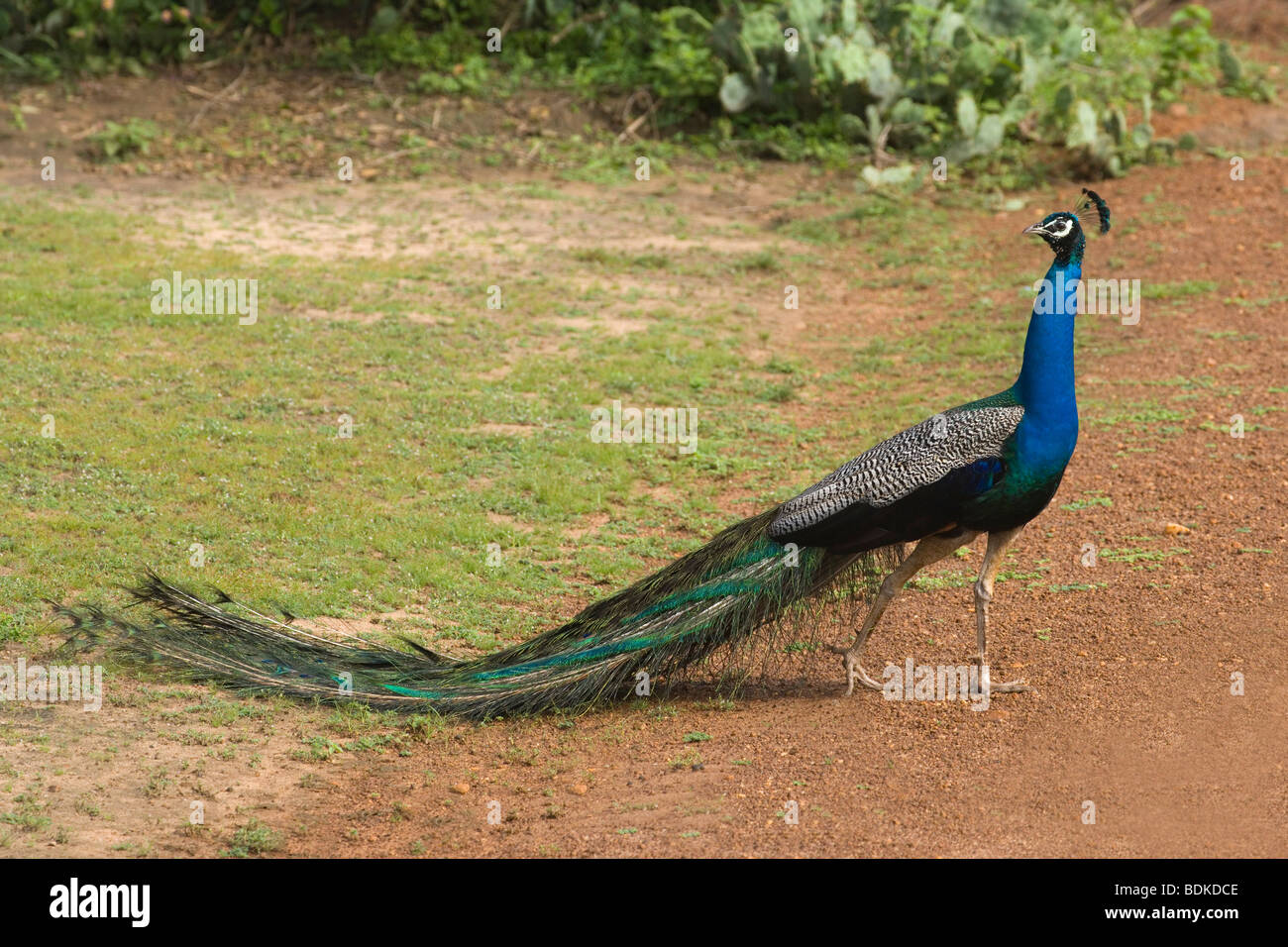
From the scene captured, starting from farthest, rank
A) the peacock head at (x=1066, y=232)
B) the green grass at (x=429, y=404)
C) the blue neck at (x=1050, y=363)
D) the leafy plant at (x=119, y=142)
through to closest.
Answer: the leafy plant at (x=119, y=142) < the green grass at (x=429, y=404) < the peacock head at (x=1066, y=232) < the blue neck at (x=1050, y=363)

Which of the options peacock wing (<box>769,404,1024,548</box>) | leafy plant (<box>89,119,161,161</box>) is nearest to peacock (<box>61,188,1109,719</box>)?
peacock wing (<box>769,404,1024,548</box>)

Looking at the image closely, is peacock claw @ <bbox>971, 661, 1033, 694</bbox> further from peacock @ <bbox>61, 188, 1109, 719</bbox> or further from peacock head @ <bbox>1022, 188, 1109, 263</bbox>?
peacock head @ <bbox>1022, 188, 1109, 263</bbox>

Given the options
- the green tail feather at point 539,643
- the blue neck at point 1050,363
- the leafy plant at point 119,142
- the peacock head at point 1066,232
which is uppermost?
the leafy plant at point 119,142

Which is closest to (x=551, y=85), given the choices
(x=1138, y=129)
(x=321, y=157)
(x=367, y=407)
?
(x=321, y=157)

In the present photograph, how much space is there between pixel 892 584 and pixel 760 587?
62 centimetres

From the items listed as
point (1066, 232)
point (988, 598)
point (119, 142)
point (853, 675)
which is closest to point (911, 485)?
A: point (988, 598)

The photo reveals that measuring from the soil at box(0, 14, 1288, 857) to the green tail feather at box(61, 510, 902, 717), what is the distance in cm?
15

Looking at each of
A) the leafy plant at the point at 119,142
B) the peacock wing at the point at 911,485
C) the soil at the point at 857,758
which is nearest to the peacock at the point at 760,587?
the peacock wing at the point at 911,485

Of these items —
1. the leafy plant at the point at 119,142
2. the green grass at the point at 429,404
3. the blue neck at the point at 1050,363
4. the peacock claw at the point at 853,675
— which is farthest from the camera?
the leafy plant at the point at 119,142

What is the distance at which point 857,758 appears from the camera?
5.70 meters

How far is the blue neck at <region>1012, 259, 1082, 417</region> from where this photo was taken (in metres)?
5.83

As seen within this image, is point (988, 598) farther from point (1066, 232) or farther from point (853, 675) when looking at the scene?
point (1066, 232)

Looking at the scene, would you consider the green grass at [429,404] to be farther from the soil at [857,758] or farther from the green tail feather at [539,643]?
the soil at [857,758]

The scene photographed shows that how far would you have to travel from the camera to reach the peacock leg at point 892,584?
6137 mm
